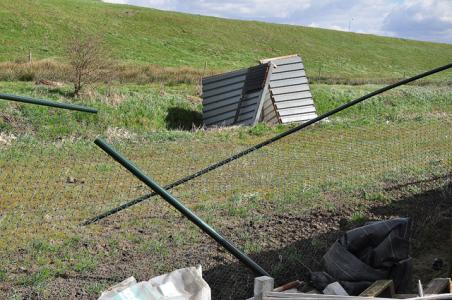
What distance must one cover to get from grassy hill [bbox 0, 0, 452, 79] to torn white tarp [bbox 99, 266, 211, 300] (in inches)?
968

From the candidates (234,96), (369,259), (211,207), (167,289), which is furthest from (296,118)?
(167,289)

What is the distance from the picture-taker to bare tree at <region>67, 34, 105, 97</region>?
1712 cm

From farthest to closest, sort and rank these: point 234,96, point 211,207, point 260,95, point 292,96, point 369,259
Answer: point 292,96 → point 234,96 → point 260,95 → point 211,207 → point 369,259

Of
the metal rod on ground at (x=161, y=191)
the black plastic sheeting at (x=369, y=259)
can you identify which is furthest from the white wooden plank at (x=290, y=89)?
the metal rod on ground at (x=161, y=191)

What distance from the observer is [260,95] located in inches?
647

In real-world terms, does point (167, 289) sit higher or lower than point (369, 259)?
lower

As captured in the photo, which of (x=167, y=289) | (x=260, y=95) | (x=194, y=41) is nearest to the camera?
(x=167, y=289)

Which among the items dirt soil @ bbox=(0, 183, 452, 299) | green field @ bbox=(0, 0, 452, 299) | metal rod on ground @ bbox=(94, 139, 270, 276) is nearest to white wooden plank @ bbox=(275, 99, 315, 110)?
green field @ bbox=(0, 0, 452, 299)

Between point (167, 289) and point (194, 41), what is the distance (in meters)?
38.5

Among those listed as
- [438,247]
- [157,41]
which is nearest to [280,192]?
[438,247]

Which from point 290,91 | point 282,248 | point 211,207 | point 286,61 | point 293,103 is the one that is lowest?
point 211,207

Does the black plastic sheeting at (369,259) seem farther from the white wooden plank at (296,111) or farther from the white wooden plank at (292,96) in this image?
the white wooden plank at (292,96)

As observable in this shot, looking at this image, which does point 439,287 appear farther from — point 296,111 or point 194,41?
point 194,41

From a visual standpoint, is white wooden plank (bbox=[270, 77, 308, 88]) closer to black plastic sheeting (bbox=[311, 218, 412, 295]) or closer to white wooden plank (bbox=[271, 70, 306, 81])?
white wooden plank (bbox=[271, 70, 306, 81])
